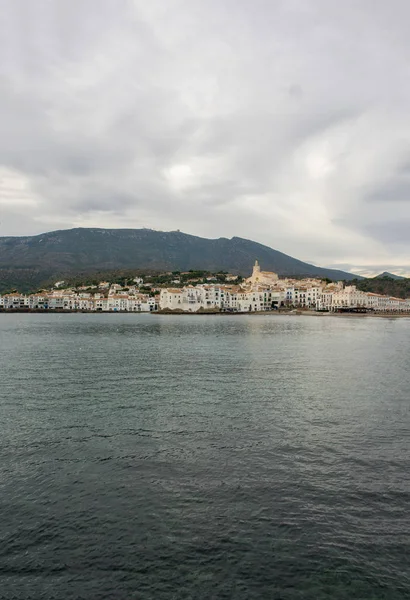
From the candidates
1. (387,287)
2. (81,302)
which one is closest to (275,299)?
(387,287)

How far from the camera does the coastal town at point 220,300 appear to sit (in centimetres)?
14600

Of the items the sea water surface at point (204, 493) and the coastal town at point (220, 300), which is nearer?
the sea water surface at point (204, 493)

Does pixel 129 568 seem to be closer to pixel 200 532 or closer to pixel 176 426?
pixel 200 532

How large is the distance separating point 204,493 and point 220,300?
142 meters

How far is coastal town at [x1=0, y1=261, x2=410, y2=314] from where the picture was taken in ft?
479

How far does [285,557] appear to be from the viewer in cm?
791

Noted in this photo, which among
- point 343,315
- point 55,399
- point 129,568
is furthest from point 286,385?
point 343,315

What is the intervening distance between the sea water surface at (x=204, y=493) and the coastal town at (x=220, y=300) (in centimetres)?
12564

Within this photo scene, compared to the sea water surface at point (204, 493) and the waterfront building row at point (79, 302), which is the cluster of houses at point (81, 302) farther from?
the sea water surface at point (204, 493)

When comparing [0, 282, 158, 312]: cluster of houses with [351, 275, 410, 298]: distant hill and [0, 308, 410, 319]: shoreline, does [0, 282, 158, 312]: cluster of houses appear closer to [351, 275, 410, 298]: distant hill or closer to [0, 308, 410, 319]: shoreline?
[0, 308, 410, 319]: shoreline

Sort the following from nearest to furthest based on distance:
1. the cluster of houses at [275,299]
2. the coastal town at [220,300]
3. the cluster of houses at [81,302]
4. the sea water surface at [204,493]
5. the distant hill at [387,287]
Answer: the sea water surface at [204,493] → the cluster of houses at [275,299] → the coastal town at [220,300] → the cluster of houses at [81,302] → the distant hill at [387,287]

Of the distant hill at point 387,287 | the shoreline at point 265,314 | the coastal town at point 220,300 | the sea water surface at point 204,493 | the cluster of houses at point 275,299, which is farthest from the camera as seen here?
the distant hill at point 387,287

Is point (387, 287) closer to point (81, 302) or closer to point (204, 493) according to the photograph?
point (81, 302)

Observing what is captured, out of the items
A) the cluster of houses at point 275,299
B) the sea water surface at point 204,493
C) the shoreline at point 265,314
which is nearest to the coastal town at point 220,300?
the cluster of houses at point 275,299
